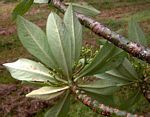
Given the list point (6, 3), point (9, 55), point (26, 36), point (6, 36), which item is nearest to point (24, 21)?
point (26, 36)

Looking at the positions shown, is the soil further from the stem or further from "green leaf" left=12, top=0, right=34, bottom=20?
the stem

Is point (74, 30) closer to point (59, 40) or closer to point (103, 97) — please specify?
point (59, 40)

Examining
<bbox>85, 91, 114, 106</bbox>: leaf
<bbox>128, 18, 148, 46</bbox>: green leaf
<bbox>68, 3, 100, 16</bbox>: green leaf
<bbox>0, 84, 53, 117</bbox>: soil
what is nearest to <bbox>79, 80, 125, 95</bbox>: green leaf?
<bbox>85, 91, 114, 106</bbox>: leaf

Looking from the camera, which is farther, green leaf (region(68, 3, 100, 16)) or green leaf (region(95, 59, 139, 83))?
green leaf (region(68, 3, 100, 16))

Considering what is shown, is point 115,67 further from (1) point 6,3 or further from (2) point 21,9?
(1) point 6,3

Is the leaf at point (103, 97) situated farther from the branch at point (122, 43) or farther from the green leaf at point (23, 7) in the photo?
the green leaf at point (23, 7)

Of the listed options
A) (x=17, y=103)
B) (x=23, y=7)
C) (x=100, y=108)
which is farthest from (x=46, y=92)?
(x=17, y=103)
